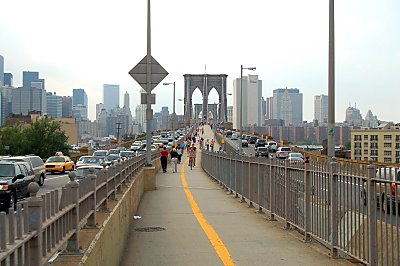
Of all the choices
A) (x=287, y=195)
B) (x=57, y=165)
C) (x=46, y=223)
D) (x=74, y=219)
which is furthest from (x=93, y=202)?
(x=57, y=165)

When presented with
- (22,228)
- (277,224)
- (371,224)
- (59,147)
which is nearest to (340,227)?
(371,224)

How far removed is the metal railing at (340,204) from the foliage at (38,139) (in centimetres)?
7796

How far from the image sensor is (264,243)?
10859 millimetres

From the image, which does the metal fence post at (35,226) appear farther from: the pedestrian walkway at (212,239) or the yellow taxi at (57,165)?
the yellow taxi at (57,165)

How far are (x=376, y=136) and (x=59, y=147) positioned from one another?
50.5 m

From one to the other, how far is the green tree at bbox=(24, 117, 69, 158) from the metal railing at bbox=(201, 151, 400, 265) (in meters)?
78.3

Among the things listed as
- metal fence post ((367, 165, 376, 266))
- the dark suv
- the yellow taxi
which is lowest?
the yellow taxi

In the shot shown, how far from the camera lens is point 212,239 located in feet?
37.6

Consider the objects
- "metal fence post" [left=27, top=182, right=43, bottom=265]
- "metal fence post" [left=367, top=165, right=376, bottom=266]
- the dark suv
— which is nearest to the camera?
"metal fence post" [left=27, top=182, right=43, bottom=265]

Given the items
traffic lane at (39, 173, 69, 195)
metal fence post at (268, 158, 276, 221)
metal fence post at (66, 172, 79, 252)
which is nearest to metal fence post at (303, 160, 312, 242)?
metal fence post at (268, 158, 276, 221)

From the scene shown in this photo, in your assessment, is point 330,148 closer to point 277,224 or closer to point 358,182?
point 277,224

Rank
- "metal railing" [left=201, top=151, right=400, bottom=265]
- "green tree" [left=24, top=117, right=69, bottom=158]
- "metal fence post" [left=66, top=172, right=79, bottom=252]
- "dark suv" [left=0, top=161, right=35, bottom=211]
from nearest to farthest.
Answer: "metal fence post" [left=66, top=172, right=79, bottom=252] < "metal railing" [left=201, top=151, right=400, bottom=265] < "dark suv" [left=0, top=161, right=35, bottom=211] < "green tree" [left=24, top=117, right=69, bottom=158]

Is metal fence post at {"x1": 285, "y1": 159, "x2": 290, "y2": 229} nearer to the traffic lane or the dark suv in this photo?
the dark suv

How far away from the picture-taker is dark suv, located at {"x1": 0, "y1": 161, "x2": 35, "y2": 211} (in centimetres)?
1812
